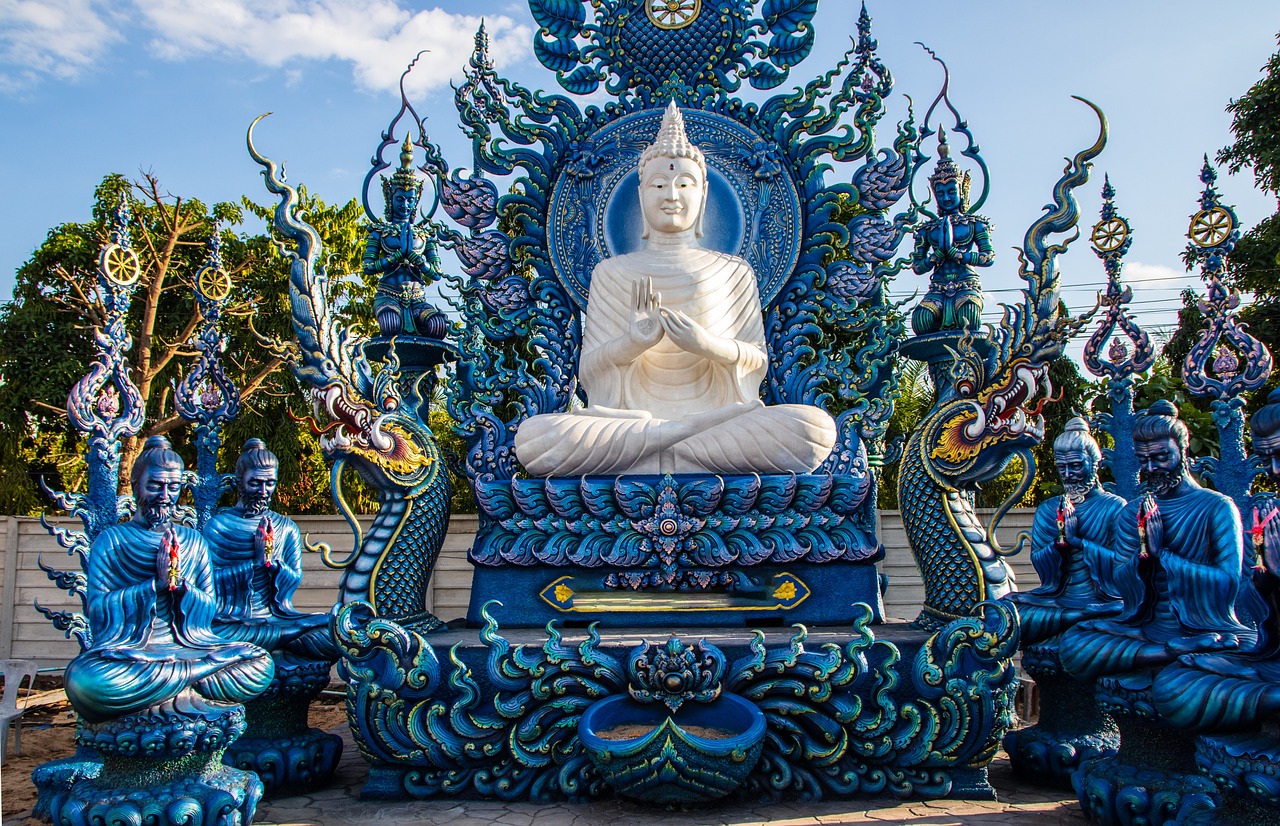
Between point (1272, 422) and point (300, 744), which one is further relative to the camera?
point (300, 744)

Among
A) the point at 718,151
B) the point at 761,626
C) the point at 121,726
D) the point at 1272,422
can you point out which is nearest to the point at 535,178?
the point at 718,151

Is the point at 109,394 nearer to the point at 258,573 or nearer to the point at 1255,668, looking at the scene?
the point at 258,573

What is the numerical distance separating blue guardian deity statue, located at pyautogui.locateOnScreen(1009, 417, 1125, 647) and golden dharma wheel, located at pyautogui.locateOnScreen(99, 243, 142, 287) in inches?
202

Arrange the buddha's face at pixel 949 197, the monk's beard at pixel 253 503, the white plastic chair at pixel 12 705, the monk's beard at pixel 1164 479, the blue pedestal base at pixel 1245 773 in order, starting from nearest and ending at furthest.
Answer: the blue pedestal base at pixel 1245 773, the monk's beard at pixel 1164 479, the monk's beard at pixel 253 503, the white plastic chair at pixel 12 705, the buddha's face at pixel 949 197

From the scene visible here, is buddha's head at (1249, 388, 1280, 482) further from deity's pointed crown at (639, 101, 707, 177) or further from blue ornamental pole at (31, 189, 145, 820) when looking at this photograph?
blue ornamental pole at (31, 189, 145, 820)

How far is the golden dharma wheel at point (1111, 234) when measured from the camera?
5.57 meters

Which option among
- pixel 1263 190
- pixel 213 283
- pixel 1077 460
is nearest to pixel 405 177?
pixel 213 283

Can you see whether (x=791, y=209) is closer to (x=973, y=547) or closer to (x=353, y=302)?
(x=973, y=547)

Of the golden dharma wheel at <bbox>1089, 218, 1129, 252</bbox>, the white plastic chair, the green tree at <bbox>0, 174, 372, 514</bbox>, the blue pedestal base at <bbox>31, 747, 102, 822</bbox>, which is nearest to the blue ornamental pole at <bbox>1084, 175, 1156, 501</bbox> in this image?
the golden dharma wheel at <bbox>1089, 218, 1129, 252</bbox>

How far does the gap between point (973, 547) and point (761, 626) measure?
1.31 metres

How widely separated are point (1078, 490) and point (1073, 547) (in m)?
0.30

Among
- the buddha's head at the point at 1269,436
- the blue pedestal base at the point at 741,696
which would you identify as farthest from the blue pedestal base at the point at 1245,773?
the blue pedestal base at the point at 741,696

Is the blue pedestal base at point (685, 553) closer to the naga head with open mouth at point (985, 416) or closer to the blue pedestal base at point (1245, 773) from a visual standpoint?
the naga head with open mouth at point (985, 416)

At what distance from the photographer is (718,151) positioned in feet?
25.0
